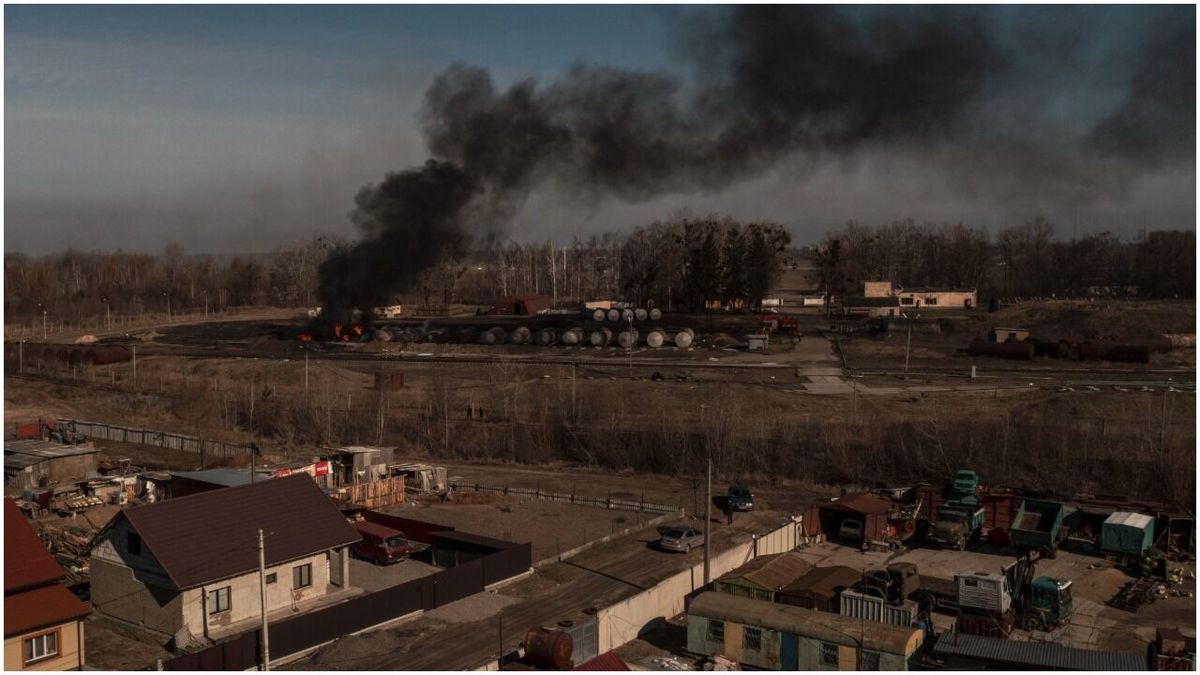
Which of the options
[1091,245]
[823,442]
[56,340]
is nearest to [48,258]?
[56,340]

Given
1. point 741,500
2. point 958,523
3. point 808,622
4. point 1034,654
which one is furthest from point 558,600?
point 958,523

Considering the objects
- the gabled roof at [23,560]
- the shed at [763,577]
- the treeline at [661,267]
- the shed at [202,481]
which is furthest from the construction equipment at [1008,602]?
the treeline at [661,267]

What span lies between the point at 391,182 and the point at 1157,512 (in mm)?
57103

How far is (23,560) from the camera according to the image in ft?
61.6

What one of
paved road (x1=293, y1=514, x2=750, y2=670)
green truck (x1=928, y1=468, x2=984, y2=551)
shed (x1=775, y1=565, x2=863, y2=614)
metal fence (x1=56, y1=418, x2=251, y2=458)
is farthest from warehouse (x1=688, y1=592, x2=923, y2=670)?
metal fence (x1=56, y1=418, x2=251, y2=458)

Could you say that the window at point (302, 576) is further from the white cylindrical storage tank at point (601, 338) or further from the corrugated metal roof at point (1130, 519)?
the white cylindrical storage tank at point (601, 338)

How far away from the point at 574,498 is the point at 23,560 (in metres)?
16.4

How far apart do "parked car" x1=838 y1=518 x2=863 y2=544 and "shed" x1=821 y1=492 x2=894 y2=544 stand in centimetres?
7

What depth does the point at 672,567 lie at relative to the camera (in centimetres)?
2473

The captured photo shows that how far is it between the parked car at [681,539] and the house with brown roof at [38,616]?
13046 mm

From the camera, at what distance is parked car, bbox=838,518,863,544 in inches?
1061

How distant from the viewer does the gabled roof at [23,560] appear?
1816cm

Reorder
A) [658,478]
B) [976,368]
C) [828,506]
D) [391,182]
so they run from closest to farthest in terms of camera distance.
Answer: [828,506] → [658,478] → [976,368] → [391,182]

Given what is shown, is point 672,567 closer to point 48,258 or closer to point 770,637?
point 770,637
